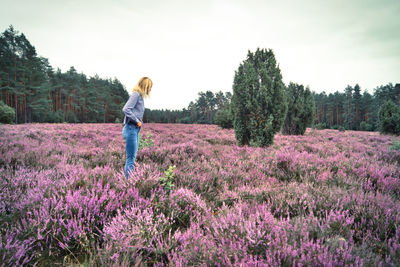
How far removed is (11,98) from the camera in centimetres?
3469

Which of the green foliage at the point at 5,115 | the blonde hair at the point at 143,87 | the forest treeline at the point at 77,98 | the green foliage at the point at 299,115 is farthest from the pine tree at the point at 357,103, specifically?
the green foliage at the point at 5,115

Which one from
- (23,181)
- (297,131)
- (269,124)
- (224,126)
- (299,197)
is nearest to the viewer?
(299,197)

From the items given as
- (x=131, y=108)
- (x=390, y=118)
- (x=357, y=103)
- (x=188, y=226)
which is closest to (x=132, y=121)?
(x=131, y=108)

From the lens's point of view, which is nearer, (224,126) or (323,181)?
(323,181)

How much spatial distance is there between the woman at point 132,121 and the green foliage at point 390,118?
25.1 m

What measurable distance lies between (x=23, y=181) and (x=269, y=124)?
337 inches

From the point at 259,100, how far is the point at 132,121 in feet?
23.5

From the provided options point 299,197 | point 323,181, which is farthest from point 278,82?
point 299,197

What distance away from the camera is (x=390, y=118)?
59.3 feet

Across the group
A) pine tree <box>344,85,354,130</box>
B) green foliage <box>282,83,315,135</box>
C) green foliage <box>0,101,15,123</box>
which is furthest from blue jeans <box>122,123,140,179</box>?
pine tree <box>344,85,354,130</box>

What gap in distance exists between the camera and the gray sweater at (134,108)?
12.1 ft

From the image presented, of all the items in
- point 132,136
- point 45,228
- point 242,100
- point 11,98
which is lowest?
point 45,228

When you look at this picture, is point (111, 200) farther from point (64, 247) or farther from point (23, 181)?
point (23, 181)

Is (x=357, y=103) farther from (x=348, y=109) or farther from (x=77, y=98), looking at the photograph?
(x=77, y=98)
